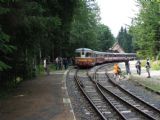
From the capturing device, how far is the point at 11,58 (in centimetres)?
2417

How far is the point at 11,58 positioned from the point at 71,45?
5417 centimetres

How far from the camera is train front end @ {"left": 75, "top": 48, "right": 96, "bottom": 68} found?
200ft

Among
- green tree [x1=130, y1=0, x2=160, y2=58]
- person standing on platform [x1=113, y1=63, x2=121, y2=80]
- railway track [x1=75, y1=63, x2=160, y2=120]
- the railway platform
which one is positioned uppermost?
green tree [x1=130, y1=0, x2=160, y2=58]

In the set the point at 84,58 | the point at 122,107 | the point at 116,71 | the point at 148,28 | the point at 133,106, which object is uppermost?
the point at 148,28

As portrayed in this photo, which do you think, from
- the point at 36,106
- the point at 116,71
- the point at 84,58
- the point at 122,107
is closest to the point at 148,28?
the point at 84,58

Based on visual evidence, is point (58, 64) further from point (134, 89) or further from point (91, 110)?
point (91, 110)

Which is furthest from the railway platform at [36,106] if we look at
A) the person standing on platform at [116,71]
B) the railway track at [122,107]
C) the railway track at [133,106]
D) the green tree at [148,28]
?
the green tree at [148,28]

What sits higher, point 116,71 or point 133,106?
point 116,71

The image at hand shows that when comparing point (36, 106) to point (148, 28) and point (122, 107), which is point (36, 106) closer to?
point (122, 107)

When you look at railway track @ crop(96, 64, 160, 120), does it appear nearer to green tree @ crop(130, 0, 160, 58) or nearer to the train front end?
the train front end

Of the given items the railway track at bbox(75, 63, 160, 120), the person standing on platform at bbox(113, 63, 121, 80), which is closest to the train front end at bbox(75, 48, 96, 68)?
the person standing on platform at bbox(113, 63, 121, 80)

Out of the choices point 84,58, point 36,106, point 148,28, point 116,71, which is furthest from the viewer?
point 148,28

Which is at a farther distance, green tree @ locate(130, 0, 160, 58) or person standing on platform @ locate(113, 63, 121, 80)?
green tree @ locate(130, 0, 160, 58)

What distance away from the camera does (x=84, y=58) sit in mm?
61250
